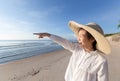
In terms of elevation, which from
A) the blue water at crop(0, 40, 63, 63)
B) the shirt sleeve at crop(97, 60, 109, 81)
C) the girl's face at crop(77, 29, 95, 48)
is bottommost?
the blue water at crop(0, 40, 63, 63)

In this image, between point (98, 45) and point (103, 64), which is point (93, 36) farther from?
point (103, 64)

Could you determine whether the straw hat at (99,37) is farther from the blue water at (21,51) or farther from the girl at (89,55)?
the blue water at (21,51)

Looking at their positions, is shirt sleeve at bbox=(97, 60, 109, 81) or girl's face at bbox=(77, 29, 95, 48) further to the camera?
girl's face at bbox=(77, 29, 95, 48)

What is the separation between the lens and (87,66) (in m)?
2.14

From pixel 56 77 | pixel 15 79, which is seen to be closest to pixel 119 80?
pixel 56 77

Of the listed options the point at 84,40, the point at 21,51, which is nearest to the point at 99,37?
the point at 84,40

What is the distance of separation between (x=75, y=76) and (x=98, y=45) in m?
0.48

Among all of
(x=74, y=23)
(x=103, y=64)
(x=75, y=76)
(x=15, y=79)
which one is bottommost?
(x=15, y=79)

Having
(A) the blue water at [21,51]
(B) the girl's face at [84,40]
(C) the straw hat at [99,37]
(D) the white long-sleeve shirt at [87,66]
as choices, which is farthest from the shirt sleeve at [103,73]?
(A) the blue water at [21,51]

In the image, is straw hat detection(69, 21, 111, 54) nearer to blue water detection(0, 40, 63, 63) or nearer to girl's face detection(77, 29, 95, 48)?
girl's face detection(77, 29, 95, 48)

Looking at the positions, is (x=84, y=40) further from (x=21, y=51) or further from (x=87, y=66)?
(x=21, y=51)

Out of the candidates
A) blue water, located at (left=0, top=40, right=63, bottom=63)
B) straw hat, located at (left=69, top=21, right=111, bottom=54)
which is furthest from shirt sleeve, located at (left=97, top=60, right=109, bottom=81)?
blue water, located at (left=0, top=40, right=63, bottom=63)

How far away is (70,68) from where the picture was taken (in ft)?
7.72

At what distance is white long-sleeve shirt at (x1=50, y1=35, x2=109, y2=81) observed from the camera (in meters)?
2.04
